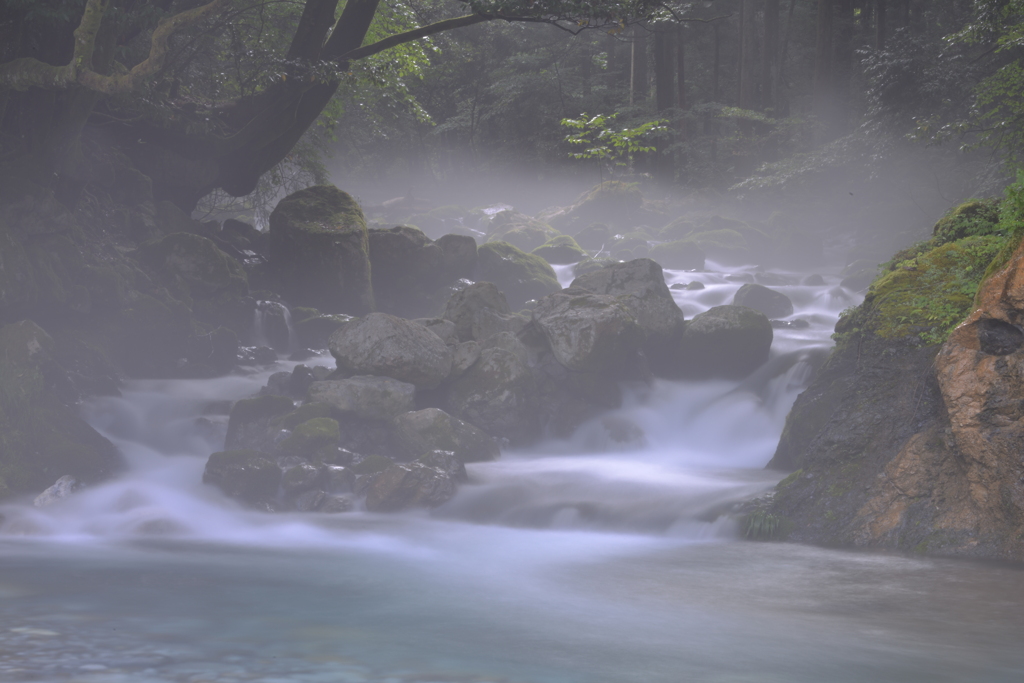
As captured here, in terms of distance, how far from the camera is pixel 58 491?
9.30 m

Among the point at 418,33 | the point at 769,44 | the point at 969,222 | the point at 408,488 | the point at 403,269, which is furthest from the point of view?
the point at 769,44

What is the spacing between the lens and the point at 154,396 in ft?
40.8

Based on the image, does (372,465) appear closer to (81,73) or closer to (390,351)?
(390,351)

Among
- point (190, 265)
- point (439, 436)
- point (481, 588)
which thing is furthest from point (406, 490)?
point (190, 265)

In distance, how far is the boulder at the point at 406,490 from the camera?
30.6 ft

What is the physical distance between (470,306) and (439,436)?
11.1 feet

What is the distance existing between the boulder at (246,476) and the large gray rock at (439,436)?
1.82 m

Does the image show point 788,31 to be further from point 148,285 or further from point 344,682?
point 344,682

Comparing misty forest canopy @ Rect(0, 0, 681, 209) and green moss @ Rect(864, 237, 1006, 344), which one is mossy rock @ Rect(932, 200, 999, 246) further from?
misty forest canopy @ Rect(0, 0, 681, 209)

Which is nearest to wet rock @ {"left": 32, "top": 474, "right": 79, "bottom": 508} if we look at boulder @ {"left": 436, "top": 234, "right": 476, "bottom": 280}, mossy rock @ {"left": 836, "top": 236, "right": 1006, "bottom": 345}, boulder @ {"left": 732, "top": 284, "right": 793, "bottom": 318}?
mossy rock @ {"left": 836, "top": 236, "right": 1006, "bottom": 345}

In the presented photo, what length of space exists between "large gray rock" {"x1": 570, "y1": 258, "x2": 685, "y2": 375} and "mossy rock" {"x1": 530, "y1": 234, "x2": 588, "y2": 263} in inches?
374

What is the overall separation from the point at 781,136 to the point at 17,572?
1231 inches

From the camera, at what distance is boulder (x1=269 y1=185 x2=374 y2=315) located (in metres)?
16.4

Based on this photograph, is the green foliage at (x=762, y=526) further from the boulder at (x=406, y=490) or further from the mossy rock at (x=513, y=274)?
the mossy rock at (x=513, y=274)
